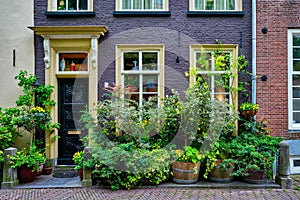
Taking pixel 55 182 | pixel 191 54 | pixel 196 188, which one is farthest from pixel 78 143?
pixel 191 54

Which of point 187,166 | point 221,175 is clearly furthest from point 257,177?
point 187,166

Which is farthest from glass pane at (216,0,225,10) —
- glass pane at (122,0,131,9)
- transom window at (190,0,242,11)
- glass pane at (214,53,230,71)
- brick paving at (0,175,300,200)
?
brick paving at (0,175,300,200)

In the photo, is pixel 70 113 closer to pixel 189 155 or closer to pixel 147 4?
pixel 189 155

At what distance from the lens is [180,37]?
7227 mm

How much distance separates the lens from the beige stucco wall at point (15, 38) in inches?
281

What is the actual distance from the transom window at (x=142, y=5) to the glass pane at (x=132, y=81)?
180cm

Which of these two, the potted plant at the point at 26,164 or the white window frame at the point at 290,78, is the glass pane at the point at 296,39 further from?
the potted plant at the point at 26,164

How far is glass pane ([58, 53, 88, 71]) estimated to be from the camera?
24.1 feet

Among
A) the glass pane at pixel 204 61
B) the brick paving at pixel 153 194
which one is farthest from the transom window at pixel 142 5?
the brick paving at pixel 153 194

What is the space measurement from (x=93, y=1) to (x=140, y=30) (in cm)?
147

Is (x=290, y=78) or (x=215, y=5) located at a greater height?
(x=215, y=5)

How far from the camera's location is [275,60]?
7.06 metres

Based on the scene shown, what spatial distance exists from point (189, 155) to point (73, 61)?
4.00 m

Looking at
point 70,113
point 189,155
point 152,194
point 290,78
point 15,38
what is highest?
point 15,38
